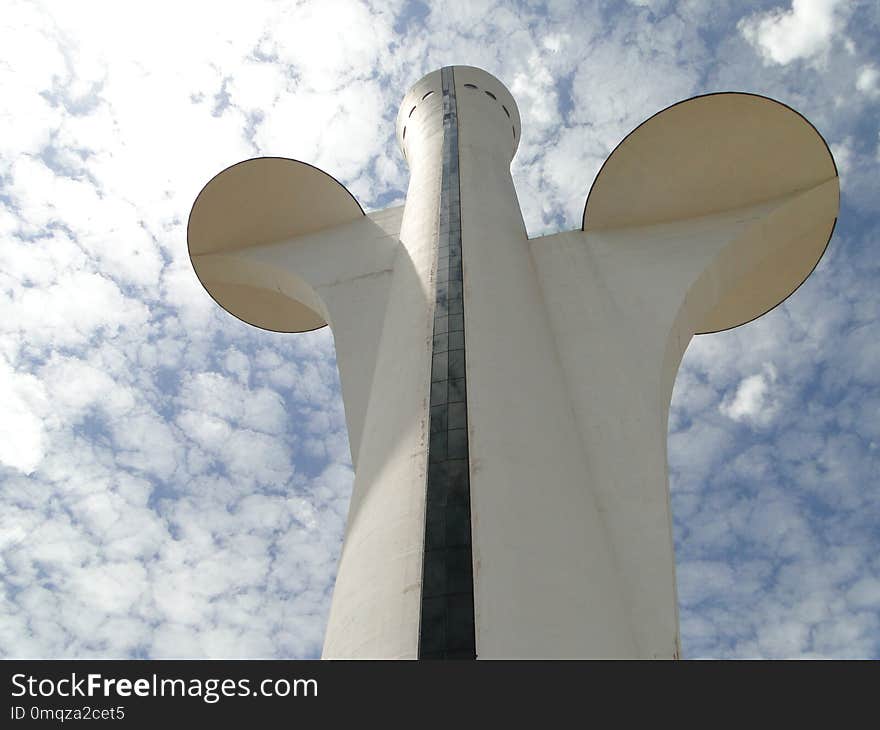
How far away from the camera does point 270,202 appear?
1641 centimetres

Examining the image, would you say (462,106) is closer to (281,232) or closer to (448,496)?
(281,232)

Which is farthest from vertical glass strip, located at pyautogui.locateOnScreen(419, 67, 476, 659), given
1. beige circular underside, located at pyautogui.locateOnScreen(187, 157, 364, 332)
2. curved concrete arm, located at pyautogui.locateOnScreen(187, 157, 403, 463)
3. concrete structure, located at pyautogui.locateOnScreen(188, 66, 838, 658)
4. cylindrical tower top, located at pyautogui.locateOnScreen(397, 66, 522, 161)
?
cylindrical tower top, located at pyautogui.locateOnScreen(397, 66, 522, 161)

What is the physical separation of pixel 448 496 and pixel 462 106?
39.0ft

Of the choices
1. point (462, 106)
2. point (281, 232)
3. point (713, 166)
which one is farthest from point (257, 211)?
point (713, 166)

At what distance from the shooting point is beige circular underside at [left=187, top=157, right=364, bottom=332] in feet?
52.6

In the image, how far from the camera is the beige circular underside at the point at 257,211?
16047 mm

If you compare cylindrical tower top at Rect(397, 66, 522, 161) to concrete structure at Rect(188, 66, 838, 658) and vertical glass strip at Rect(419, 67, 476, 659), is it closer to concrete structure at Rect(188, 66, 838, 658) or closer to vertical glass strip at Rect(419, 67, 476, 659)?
concrete structure at Rect(188, 66, 838, 658)

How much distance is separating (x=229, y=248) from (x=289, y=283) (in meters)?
2.10

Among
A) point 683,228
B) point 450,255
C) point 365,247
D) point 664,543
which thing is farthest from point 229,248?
point 664,543

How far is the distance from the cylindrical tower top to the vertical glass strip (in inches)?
242

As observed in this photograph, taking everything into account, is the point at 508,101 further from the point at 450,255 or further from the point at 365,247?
the point at 450,255

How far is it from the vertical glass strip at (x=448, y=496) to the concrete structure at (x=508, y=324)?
0.03 meters

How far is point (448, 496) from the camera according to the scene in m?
8.41

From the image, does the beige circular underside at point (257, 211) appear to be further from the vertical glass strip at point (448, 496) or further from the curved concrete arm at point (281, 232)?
the vertical glass strip at point (448, 496)
